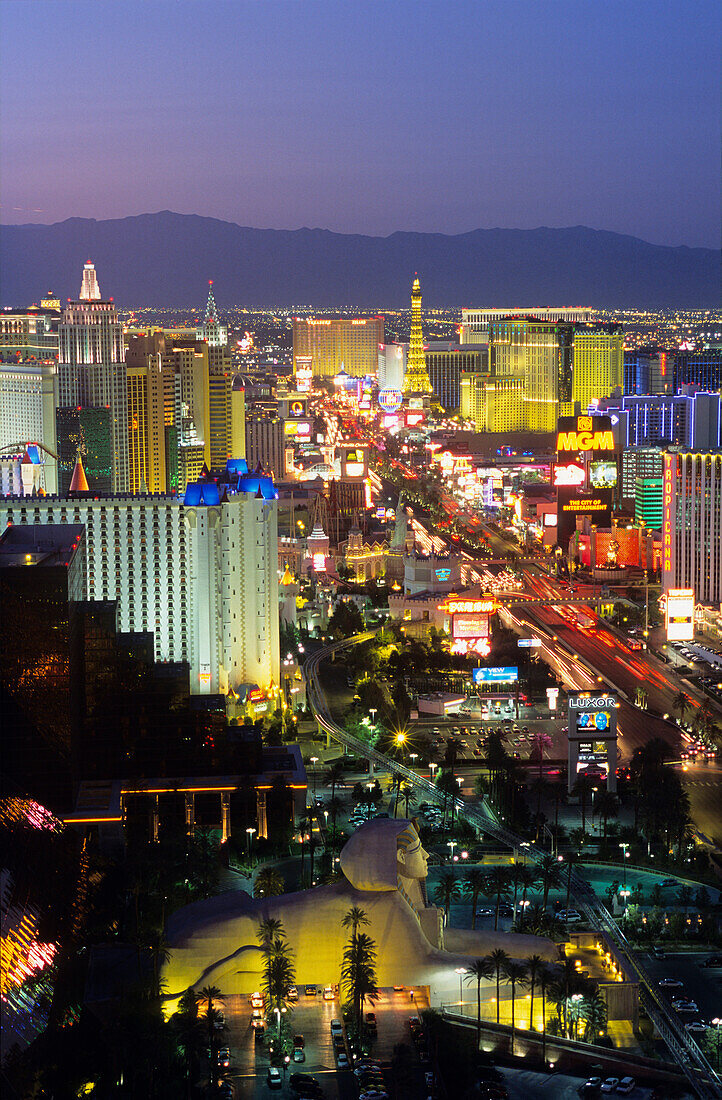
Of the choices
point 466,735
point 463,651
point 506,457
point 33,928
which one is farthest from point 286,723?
point 506,457

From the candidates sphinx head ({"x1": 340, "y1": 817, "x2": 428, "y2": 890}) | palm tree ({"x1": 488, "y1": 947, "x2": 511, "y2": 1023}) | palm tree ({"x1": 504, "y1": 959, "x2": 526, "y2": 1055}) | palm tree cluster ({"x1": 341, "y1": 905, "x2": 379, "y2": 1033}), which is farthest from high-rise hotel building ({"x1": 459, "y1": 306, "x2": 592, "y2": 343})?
palm tree ({"x1": 504, "y1": 959, "x2": 526, "y2": 1055})

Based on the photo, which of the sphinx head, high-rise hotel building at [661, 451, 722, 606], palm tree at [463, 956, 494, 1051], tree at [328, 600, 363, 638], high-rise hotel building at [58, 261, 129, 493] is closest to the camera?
palm tree at [463, 956, 494, 1051]

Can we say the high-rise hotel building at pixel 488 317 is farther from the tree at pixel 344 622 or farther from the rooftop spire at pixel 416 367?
the tree at pixel 344 622

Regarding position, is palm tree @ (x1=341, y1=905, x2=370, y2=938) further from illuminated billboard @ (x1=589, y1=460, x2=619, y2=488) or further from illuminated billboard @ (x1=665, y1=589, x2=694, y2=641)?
illuminated billboard @ (x1=589, y1=460, x2=619, y2=488)

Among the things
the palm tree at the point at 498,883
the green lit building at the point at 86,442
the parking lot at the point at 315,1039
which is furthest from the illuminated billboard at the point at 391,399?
the parking lot at the point at 315,1039

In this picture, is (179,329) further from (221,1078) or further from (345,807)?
(221,1078)
